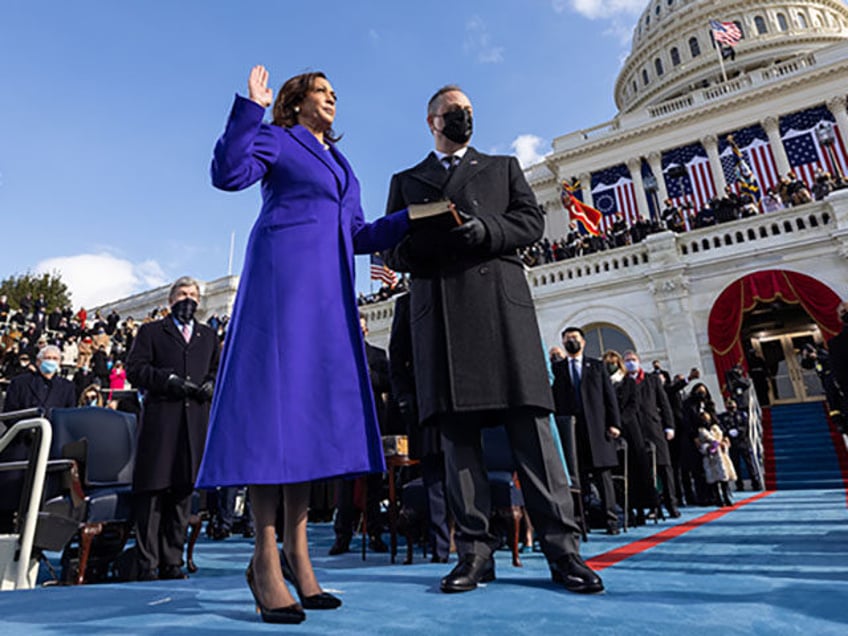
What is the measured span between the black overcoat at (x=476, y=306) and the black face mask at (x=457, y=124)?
5.4 inches

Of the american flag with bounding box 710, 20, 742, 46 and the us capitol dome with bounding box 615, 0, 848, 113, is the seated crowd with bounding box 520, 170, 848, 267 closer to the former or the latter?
the american flag with bounding box 710, 20, 742, 46

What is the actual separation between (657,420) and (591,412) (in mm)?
2346

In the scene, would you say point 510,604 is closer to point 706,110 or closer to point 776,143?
point 776,143

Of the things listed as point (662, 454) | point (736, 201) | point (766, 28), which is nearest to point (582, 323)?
point (736, 201)

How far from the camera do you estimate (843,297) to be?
14.4m

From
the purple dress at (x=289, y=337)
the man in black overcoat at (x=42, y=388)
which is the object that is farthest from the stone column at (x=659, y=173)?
the purple dress at (x=289, y=337)

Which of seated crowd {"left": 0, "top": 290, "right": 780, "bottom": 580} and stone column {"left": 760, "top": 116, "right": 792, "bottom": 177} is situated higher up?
stone column {"left": 760, "top": 116, "right": 792, "bottom": 177}

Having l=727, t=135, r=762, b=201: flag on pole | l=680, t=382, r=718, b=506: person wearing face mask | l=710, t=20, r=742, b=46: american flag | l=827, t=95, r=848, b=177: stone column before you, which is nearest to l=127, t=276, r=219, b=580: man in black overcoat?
l=680, t=382, r=718, b=506: person wearing face mask

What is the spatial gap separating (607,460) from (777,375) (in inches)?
710

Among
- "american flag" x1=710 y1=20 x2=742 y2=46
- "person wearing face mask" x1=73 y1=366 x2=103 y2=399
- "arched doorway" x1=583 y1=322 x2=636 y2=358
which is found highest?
"american flag" x1=710 y1=20 x2=742 y2=46

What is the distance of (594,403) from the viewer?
556 centimetres

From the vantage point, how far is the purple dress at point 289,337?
179 centimetres

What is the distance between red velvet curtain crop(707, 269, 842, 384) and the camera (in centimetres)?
1455

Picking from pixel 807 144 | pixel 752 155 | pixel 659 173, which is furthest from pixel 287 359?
pixel 807 144
